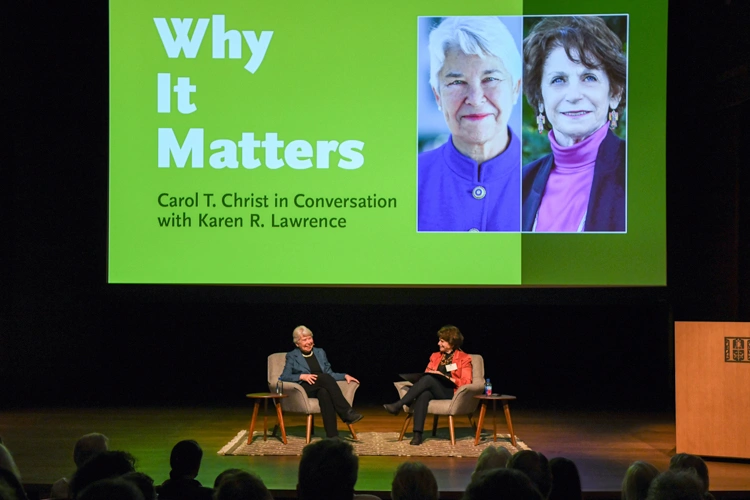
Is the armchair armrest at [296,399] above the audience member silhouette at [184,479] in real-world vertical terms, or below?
below

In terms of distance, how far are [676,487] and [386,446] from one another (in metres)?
4.24

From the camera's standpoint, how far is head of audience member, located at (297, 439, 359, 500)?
221 centimetres

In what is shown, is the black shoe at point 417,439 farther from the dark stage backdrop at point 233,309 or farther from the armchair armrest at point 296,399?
the dark stage backdrop at point 233,309

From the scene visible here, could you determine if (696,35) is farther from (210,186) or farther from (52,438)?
(52,438)

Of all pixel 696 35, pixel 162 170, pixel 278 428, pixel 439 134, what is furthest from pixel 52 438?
pixel 696 35

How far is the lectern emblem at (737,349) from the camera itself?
5.77 m

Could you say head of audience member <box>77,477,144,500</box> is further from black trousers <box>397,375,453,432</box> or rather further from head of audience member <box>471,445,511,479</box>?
black trousers <box>397,375,453,432</box>

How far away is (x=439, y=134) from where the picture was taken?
6.87 metres

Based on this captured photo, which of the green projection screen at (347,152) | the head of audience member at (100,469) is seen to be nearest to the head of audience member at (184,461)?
the head of audience member at (100,469)

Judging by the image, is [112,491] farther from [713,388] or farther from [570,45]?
[570,45]

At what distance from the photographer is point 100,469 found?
2.49 m

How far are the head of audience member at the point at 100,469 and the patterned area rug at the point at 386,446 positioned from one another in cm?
351

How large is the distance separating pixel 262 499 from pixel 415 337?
724 cm

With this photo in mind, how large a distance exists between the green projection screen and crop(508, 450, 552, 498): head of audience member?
13.8ft
